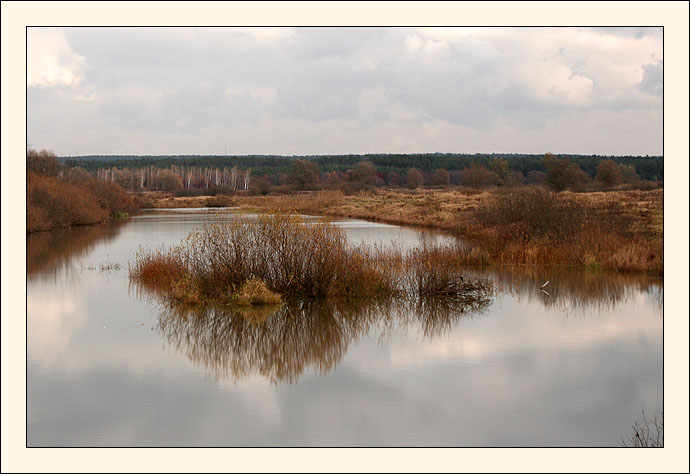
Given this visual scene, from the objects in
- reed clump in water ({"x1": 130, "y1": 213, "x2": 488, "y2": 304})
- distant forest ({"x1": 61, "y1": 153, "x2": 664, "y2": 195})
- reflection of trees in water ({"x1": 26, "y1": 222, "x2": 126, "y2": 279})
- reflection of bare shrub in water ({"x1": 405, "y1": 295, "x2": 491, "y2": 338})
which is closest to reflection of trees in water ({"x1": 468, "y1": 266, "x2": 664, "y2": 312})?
reflection of bare shrub in water ({"x1": 405, "y1": 295, "x2": 491, "y2": 338})

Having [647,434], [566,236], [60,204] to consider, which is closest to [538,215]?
[566,236]

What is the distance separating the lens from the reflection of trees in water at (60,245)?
21.5m

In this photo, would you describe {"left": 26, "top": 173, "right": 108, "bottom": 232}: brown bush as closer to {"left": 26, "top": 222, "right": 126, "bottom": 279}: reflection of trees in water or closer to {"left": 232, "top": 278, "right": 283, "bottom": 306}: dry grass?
{"left": 26, "top": 222, "right": 126, "bottom": 279}: reflection of trees in water

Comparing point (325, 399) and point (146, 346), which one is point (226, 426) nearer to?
point (325, 399)

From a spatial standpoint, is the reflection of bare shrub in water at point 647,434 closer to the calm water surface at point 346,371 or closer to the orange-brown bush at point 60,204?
the calm water surface at point 346,371

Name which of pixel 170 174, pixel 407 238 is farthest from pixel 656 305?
pixel 170 174

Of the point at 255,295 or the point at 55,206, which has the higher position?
the point at 55,206

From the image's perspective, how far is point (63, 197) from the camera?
123 ft

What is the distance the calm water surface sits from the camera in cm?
796

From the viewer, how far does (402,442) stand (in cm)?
757

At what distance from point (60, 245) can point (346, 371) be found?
2048 cm

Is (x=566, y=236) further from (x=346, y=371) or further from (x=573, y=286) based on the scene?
(x=346, y=371)

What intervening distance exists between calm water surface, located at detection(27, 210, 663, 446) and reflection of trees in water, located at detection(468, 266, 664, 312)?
11 centimetres

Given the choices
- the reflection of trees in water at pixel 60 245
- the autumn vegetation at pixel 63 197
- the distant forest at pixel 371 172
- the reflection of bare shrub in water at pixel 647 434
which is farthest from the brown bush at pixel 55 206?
the reflection of bare shrub in water at pixel 647 434
